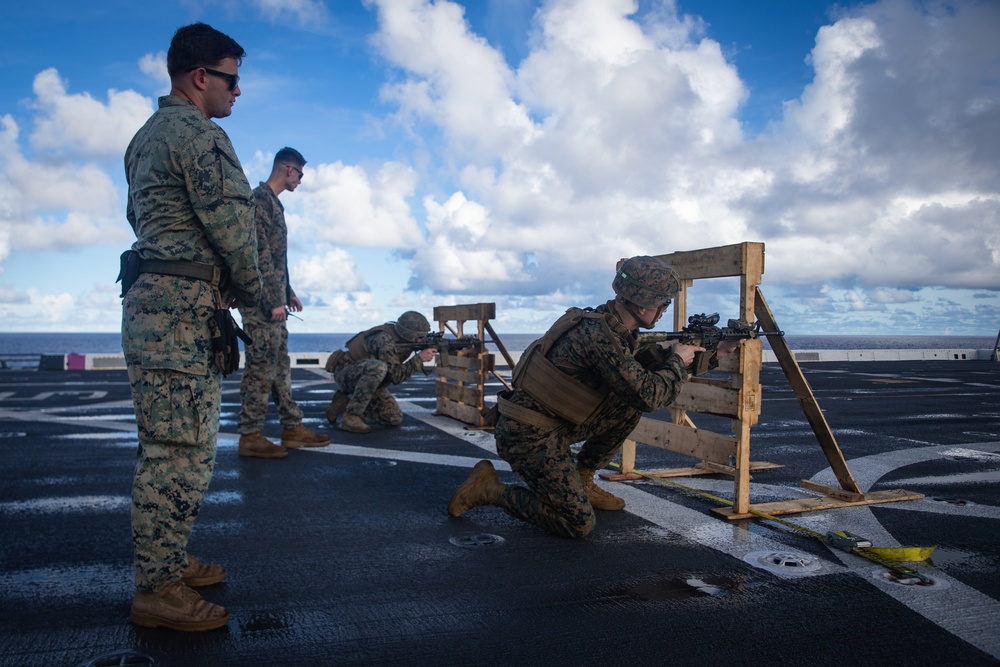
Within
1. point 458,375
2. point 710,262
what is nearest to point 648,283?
point 710,262

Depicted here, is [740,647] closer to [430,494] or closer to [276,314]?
[430,494]

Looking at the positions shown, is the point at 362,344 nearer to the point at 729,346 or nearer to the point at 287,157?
the point at 287,157

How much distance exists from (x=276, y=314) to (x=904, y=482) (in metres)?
5.48

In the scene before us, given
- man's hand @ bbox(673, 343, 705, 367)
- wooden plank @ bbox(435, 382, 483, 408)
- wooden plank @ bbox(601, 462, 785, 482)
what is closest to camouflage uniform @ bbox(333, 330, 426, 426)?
wooden plank @ bbox(435, 382, 483, 408)

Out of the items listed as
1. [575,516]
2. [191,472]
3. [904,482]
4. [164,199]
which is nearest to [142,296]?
[164,199]

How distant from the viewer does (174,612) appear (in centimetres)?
280

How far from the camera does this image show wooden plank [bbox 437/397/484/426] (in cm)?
856

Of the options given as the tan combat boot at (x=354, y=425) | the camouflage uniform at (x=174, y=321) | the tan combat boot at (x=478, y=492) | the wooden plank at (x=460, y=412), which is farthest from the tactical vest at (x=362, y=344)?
the camouflage uniform at (x=174, y=321)

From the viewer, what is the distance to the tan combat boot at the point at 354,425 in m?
8.12

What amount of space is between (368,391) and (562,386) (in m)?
4.56

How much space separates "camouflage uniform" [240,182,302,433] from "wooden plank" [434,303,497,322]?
255 centimetres

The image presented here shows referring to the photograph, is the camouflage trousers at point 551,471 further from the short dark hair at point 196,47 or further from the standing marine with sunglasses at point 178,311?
the short dark hair at point 196,47

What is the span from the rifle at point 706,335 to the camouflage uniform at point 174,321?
262 centimetres

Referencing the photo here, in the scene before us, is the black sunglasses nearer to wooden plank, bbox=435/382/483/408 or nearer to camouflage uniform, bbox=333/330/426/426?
camouflage uniform, bbox=333/330/426/426
